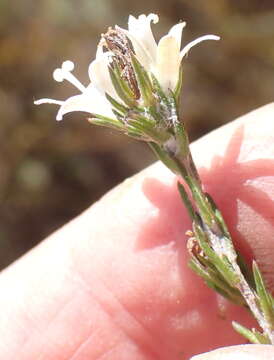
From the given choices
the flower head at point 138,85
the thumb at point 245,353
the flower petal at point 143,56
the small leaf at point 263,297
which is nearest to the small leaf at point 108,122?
the flower head at point 138,85

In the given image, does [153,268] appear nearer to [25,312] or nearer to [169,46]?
[25,312]

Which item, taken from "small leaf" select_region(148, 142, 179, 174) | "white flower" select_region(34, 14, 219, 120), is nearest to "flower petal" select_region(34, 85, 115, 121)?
"white flower" select_region(34, 14, 219, 120)

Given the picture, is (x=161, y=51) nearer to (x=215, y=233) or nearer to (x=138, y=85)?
(x=138, y=85)

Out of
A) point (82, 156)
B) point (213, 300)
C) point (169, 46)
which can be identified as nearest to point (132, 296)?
point (213, 300)

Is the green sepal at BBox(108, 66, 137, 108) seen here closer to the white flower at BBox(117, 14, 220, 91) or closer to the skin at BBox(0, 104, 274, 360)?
the white flower at BBox(117, 14, 220, 91)

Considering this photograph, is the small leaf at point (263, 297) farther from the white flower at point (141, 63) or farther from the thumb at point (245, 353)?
the white flower at point (141, 63)

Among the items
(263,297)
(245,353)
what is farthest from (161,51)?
(245,353)
